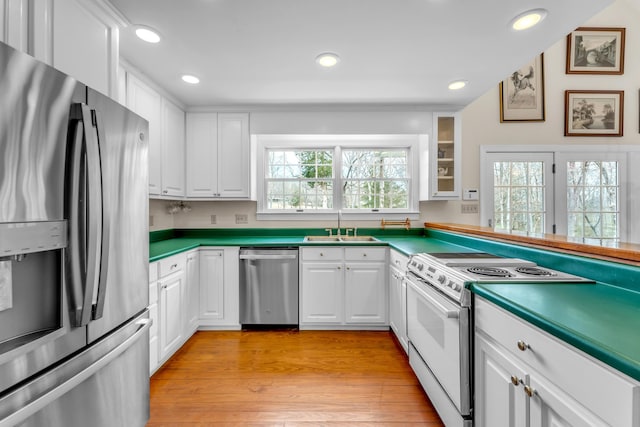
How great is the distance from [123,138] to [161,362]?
176 cm

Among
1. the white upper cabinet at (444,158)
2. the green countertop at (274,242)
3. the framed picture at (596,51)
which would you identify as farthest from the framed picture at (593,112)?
the green countertop at (274,242)

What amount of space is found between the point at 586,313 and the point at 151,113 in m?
3.12

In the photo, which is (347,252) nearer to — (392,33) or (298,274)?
(298,274)

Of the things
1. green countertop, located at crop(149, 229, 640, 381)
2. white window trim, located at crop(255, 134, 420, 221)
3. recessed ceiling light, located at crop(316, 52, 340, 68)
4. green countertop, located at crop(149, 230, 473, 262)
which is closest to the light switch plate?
white window trim, located at crop(255, 134, 420, 221)

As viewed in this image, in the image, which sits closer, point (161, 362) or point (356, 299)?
point (161, 362)

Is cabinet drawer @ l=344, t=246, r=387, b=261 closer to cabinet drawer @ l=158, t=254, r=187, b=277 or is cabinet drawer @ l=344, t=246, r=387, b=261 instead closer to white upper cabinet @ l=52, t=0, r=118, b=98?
cabinet drawer @ l=158, t=254, r=187, b=277

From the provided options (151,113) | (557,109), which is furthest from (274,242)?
(557,109)

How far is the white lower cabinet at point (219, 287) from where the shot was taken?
291 centimetres

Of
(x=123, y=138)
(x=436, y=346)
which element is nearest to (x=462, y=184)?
(x=436, y=346)

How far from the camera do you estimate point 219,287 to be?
2.91 m

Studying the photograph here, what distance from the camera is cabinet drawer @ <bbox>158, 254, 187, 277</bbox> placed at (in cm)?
221

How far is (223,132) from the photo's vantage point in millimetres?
3230

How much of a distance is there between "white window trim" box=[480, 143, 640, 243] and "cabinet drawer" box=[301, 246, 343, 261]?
1.97 metres

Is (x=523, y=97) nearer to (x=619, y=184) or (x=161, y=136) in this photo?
(x=619, y=184)
